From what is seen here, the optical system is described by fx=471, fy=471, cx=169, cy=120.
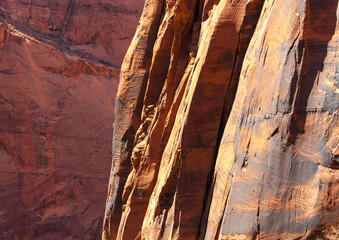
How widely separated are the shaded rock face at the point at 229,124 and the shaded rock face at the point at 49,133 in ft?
22.2

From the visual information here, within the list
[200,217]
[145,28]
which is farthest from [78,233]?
[200,217]

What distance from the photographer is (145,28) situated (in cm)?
657

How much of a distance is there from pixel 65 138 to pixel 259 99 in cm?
1047

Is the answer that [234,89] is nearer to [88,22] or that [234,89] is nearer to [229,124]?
[229,124]

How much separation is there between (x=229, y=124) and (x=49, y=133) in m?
9.78

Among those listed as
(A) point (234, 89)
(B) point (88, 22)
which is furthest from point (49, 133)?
(A) point (234, 89)

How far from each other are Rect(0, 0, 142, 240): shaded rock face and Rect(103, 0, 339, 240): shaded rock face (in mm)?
6756

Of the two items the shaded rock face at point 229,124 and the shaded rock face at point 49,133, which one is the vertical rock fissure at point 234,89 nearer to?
the shaded rock face at point 229,124

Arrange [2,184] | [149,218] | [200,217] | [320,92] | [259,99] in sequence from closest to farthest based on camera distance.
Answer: [320,92], [259,99], [200,217], [149,218], [2,184]

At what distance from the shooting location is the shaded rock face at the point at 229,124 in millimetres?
3492

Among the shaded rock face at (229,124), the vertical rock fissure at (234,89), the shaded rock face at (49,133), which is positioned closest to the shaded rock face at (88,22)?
the shaded rock face at (49,133)

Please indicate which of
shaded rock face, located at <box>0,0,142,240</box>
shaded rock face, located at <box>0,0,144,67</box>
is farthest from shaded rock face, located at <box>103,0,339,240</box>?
shaded rock face, located at <box>0,0,144,67</box>

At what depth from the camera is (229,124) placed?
4469 millimetres

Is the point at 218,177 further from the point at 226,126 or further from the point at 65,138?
Answer: the point at 65,138
